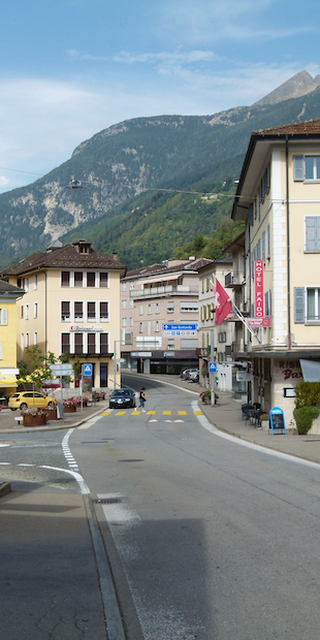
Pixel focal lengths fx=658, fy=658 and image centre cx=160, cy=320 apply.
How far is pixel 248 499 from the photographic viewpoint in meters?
11.5

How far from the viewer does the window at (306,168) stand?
28984mm

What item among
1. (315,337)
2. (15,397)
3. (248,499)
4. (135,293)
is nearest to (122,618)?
(248,499)

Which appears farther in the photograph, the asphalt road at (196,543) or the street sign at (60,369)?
the street sign at (60,369)

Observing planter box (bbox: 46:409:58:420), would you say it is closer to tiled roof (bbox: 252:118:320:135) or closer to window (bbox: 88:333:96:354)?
tiled roof (bbox: 252:118:320:135)

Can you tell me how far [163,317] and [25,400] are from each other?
2223 inches

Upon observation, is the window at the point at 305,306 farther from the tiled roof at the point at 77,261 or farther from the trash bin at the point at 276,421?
the tiled roof at the point at 77,261

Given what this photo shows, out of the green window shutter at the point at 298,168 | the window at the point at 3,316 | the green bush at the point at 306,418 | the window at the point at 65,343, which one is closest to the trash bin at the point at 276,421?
Answer: the green bush at the point at 306,418

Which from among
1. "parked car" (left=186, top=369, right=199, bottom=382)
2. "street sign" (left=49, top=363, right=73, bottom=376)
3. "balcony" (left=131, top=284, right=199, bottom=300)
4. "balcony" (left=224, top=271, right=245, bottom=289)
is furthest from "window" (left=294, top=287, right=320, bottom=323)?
"balcony" (left=131, top=284, right=199, bottom=300)

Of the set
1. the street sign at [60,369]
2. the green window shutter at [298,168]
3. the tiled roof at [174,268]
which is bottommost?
the street sign at [60,369]

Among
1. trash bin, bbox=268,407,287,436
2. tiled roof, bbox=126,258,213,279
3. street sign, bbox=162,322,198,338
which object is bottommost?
trash bin, bbox=268,407,287,436

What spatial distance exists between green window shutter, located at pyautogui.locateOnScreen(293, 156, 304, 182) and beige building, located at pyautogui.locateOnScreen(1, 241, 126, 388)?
42252 mm

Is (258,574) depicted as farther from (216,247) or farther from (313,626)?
(216,247)

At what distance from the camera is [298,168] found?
95.2 feet

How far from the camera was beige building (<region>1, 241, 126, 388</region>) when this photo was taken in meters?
69.2
